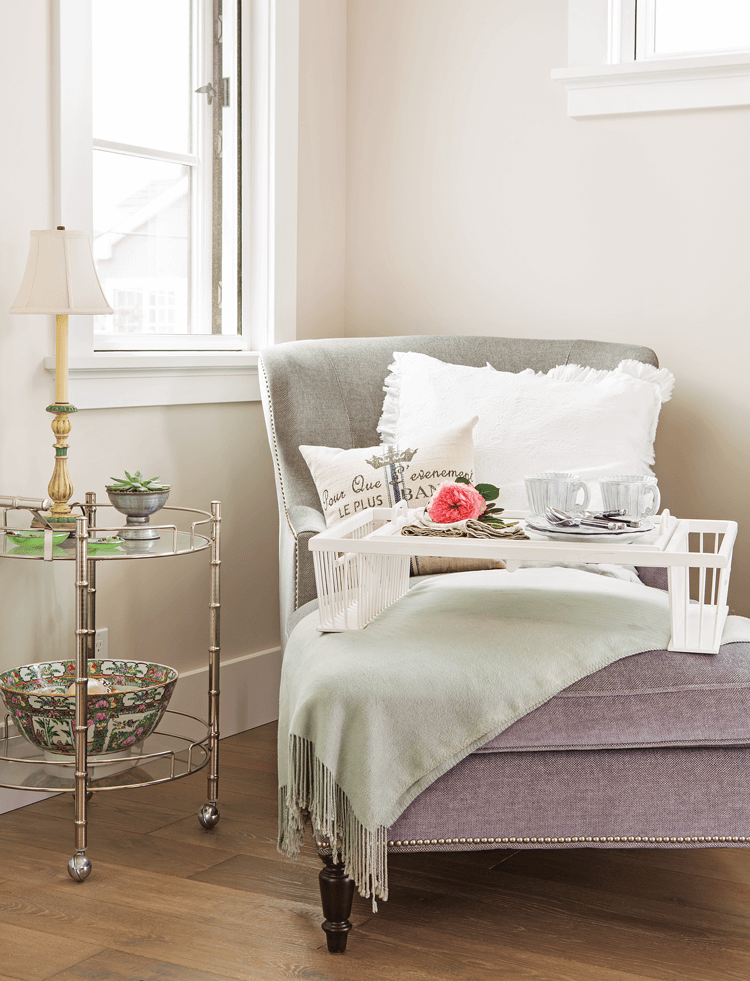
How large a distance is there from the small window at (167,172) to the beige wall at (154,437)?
20 centimetres

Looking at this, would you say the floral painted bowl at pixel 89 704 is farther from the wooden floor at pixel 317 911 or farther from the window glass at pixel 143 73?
the window glass at pixel 143 73

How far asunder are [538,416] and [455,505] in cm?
64

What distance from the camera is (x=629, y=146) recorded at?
2.69m

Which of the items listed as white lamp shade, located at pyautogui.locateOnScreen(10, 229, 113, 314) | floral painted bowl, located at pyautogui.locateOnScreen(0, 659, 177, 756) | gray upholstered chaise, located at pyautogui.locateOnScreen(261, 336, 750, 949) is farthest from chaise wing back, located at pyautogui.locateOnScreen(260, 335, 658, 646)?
gray upholstered chaise, located at pyautogui.locateOnScreen(261, 336, 750, 949)

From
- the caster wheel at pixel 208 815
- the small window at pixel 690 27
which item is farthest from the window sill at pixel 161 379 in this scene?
the small window at pixel 690 27

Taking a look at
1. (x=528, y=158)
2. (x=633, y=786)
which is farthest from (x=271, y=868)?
(x=528, y=158)

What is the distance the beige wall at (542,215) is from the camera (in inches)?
103

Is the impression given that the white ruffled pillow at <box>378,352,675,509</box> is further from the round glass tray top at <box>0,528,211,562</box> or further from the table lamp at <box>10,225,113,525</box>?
the table lamp at <box>10,225,113,525</box>

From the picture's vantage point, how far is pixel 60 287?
1.94m

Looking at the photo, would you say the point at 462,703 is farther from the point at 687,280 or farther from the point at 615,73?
the point at 615,73

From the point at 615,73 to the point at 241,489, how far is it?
1327mm

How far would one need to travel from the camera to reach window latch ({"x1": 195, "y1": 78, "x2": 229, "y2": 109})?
2.71m

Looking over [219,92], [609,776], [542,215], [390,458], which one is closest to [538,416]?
[390,458]

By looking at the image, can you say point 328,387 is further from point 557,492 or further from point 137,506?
point 557,492
